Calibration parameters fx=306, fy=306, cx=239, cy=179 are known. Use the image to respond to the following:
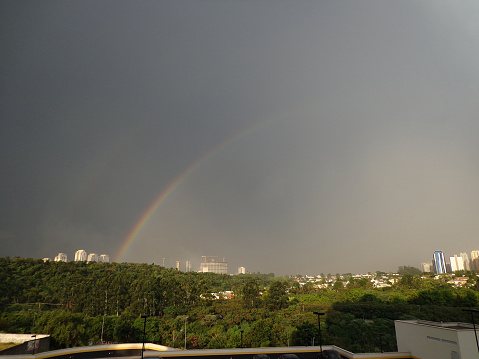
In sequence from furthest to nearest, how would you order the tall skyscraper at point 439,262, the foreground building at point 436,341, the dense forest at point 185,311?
the tall skyscraper at point 439,262, the dense forest at point 185,311, the foreground building at point 436,341

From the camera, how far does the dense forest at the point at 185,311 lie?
31969 mm

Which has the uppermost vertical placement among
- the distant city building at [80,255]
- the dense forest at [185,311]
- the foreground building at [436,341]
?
the distant city building at [80,255]

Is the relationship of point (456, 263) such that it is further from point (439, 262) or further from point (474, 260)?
point (474, 260)

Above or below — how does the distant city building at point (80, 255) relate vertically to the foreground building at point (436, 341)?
above

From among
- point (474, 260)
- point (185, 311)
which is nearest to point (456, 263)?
point (474, 260)

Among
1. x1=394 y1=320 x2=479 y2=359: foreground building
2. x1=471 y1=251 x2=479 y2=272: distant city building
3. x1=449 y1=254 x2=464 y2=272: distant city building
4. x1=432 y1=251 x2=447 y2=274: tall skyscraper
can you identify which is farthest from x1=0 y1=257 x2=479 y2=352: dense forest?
x1=432 y1=251 x2=447 y2=274: tall skyscraper

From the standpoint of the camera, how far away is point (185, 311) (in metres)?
47.4

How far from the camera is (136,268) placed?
3287 inches

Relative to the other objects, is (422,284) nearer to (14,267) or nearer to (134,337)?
(134,337)

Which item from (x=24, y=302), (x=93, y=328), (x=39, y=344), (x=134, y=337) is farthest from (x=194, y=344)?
(x=24, y=302)

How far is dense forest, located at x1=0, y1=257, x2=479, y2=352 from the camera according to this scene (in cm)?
3197

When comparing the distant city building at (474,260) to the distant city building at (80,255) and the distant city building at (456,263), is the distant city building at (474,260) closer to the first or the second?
the distant city building at (456,263)

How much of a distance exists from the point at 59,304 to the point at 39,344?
3203cm

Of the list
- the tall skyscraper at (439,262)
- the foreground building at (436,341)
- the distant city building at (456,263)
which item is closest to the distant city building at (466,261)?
the distant city building at (456,263)
